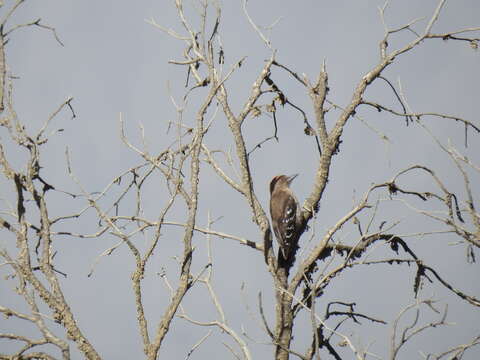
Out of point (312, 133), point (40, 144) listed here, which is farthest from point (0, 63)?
point (312, 133)

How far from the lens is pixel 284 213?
8938 mm

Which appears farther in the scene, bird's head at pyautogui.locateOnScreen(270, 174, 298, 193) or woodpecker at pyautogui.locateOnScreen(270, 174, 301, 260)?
bird's head at pyautogui.locateOnScreen(270, 174, 298, 193)

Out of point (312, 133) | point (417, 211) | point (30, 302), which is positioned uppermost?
point (312, 133)

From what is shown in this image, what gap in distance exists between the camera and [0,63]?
5246 millimetres

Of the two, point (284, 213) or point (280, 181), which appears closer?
point (284, 213)

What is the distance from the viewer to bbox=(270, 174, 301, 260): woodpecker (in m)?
7.17

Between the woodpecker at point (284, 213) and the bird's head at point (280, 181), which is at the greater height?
the bird's head at point (280, 181)

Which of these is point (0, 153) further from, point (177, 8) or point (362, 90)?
point (362, 90)

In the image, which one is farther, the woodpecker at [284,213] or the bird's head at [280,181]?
the bird's head at [280,181]

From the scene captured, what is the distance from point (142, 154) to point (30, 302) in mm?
1788

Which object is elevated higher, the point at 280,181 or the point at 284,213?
the point at 280,181

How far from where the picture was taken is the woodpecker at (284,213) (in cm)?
717

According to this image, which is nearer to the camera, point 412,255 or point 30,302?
point 30,302

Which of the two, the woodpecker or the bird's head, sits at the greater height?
the bird's head
